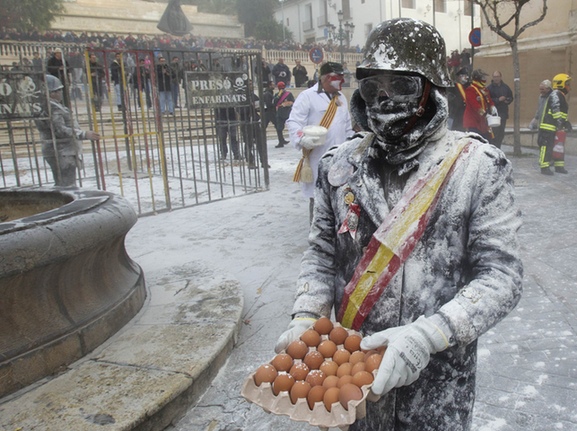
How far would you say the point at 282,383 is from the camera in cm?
152

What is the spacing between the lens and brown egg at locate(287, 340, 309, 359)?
5.39 feet

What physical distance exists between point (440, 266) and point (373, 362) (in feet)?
1.24

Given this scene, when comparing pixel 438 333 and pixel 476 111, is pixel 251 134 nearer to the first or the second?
pixel 476 111

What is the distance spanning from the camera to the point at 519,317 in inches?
157

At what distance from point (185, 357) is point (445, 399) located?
6.59 feet

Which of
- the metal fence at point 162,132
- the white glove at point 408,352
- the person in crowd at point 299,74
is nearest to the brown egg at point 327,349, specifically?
the white glove at point 408,352

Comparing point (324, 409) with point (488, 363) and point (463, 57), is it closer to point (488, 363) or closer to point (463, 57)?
point (488, 363)

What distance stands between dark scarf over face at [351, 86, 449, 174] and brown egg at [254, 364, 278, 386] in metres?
0.77

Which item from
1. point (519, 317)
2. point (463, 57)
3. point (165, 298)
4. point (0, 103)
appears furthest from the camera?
point (463, 57)

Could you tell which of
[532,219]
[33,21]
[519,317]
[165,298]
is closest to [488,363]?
[519,317]

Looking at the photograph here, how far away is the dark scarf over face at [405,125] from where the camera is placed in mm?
1586

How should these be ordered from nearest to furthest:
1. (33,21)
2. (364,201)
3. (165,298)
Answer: (364,201), (165,298), (33,21)

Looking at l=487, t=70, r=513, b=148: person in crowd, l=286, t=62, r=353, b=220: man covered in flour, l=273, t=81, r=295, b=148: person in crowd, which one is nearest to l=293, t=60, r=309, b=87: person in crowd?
l=273, t=81, r=295, b=148: person in crowd

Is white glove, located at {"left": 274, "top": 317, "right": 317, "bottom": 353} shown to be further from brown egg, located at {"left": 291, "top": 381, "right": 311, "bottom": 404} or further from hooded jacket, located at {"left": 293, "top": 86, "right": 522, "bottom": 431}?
brown egg, located at {"left": 291, "top": 381, "right": 311, "bottom": 404}
